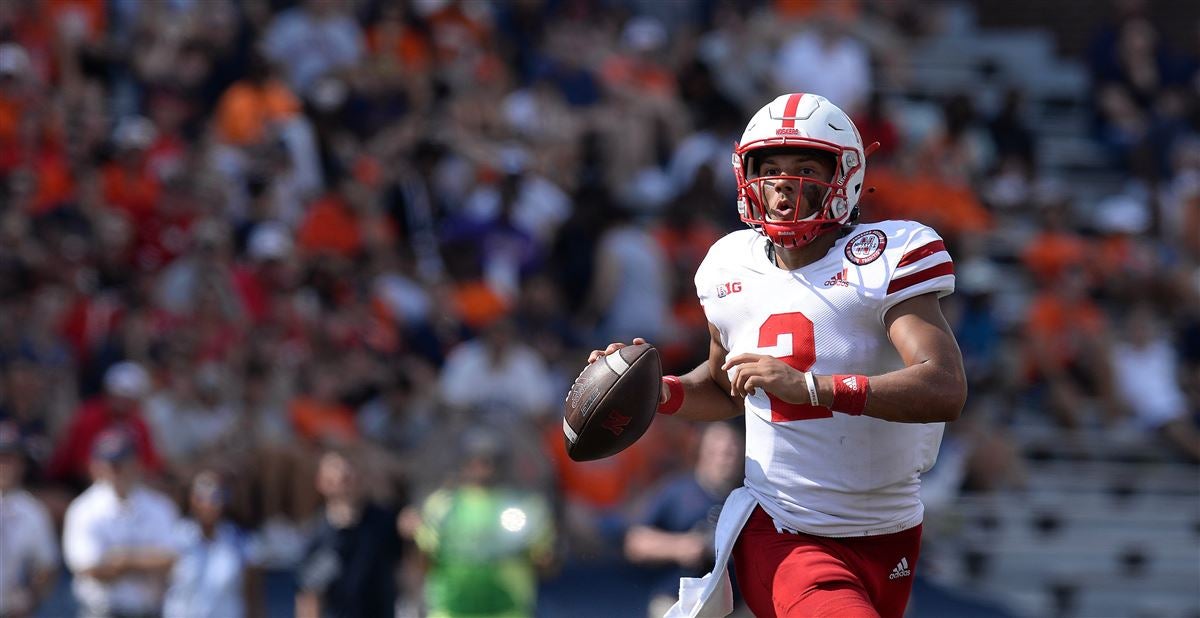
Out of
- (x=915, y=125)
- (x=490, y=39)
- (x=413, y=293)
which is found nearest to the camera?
(x=413, y=293)

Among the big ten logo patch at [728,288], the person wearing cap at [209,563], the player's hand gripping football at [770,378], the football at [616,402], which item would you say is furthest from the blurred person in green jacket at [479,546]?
the player's hand gripping football at [770,378]

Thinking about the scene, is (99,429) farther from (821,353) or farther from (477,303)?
(821,353)

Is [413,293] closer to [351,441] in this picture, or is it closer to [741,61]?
[351,441]

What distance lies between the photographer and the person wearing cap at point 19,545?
8.26 m

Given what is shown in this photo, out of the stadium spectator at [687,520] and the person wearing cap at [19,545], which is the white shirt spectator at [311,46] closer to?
the person wearing cap at [19,545]

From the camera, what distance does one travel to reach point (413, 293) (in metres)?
10.7

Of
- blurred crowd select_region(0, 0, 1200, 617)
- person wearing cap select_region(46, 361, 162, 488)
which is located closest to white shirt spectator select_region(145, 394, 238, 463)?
blurred crowd select_region(0, 0, 1200, 617)

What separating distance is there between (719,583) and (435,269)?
662 centimetres

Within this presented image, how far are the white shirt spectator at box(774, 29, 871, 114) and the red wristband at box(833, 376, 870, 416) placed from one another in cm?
874

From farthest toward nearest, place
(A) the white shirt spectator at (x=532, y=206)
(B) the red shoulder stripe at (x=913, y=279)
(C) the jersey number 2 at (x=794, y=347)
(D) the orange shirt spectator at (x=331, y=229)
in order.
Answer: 1. (A) the white shirt spectator at (x=532, y=206)
2. (D) the orange shirt spectator at (x=331, y=229)
3. (C) the jersey number 2 at (x=794, y=347)
4. (B) the red shoulder stripe at (x=913, y=279)

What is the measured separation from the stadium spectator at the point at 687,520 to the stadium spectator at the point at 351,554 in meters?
→ 1.81

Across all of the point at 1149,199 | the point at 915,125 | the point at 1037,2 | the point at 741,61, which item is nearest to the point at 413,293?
the point at 741,61

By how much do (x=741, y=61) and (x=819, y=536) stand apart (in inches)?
355

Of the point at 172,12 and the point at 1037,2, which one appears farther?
the point at 1037,2
